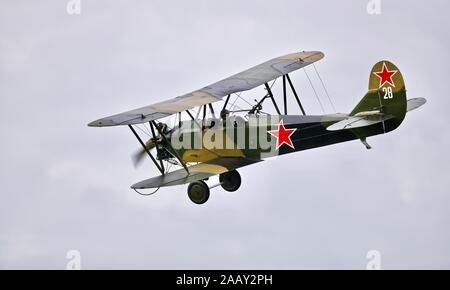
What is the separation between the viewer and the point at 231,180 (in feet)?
104

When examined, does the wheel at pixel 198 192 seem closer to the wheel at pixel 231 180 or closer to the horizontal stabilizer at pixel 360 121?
the wheel at pixel 231 180

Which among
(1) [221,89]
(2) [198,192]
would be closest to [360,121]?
(1) [221,89]

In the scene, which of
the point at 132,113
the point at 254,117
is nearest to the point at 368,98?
the point at 254,117

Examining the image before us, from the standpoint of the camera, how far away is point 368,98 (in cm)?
2981

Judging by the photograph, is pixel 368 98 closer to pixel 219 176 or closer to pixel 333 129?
pixel 333 129

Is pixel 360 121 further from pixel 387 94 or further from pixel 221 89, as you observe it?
pixel 221 89

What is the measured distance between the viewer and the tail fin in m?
29.5

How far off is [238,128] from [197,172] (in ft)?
4.16

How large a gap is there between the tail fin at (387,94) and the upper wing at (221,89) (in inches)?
106

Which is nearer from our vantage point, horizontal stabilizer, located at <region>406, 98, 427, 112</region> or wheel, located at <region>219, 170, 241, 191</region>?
horizontal stabilizer, located at <region>406, 98, 427, 112</region>

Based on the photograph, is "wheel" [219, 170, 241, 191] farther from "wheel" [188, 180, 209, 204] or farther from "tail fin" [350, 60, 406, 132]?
"tail fin" [350, 60, 406, 132]

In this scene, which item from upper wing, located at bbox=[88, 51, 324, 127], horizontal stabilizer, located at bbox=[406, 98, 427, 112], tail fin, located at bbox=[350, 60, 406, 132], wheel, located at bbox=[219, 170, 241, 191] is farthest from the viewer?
wheel, located at bbox=[219, 170, 241, 191]

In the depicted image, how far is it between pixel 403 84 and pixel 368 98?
0.80 metres

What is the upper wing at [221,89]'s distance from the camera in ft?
96.3
